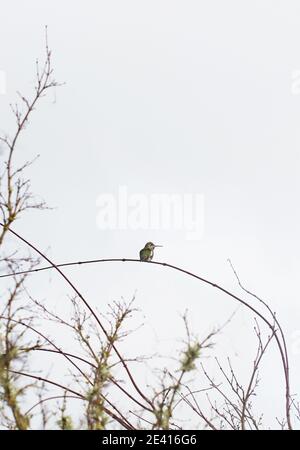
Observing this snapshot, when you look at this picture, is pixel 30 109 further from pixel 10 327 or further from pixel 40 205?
pixel 10 327

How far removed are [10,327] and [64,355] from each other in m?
0.51

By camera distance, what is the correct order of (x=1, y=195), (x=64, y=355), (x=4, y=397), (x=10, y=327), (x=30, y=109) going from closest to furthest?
(x=4, y=397) < (x=10, y=327) < (x=64, y=355) < (x=1, y=195) < (x=30, y=109)

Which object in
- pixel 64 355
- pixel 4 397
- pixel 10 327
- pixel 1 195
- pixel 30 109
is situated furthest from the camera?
pixel 30 109

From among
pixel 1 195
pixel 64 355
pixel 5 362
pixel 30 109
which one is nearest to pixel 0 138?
pixel 30 109

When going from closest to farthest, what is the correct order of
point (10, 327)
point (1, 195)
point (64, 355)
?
point (10, 327) → point (64, 355) → point (1, 195)

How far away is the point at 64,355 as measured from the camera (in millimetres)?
3262
